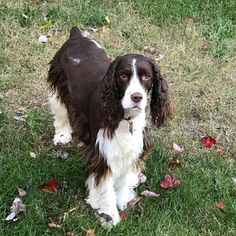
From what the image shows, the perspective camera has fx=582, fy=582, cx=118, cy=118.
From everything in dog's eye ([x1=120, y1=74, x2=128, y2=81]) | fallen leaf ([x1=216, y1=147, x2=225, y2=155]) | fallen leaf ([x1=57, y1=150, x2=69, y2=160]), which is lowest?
fallen leaf ([x1=57, y1=150, x2=69, y2=160])

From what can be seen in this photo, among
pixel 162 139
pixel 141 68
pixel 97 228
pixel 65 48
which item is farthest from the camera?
pixel 162 139

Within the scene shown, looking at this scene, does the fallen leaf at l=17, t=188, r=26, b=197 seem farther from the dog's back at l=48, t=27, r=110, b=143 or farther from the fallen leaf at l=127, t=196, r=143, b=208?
the fallen leaf at l=127, t=196, r=143, b=208

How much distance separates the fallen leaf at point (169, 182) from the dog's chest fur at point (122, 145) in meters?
0.44

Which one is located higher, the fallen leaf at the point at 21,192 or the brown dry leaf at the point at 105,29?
→ the fallen leaf at the point at 21,192

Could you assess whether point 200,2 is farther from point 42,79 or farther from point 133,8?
point 42,79

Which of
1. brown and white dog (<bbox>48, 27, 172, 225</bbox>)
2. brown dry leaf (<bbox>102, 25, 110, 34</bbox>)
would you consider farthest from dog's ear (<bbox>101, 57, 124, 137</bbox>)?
brown dry leaf (<bbox>102, 25, 110, 34</bbox>)

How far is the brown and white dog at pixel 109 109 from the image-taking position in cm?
372

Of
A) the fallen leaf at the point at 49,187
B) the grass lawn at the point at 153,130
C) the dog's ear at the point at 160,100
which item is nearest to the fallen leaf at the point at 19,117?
the grass lawn at the point at 153,130

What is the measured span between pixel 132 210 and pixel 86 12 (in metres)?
3.29

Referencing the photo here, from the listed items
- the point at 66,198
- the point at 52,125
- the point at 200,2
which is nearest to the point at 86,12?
the point at 200,2

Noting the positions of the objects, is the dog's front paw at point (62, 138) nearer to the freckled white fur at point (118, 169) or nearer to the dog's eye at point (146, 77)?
the freckled white fur at point (118, 169)

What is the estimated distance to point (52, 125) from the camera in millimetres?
5203

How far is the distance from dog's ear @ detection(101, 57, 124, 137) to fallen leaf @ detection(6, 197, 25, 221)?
0.81m

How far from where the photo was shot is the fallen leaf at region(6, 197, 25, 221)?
399 cm
